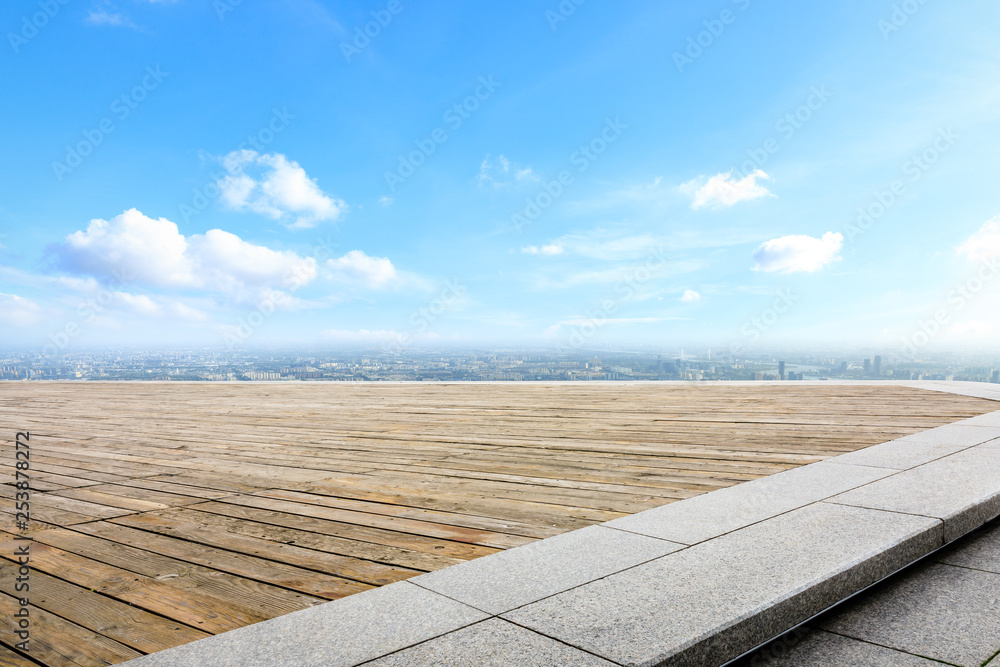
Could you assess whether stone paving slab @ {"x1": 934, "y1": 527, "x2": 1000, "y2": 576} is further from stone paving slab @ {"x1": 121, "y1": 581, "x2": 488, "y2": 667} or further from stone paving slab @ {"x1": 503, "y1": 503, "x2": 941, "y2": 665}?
stone paving slab @ {"x1": 121, "y1": 581, "x2": 488, "y2": 667}

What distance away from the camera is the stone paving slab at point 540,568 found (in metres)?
1.77

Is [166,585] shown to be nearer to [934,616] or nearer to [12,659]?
[12,659]

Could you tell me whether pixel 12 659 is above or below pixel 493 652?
below

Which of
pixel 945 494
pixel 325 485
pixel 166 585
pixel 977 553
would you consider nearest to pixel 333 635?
pixel 166 585

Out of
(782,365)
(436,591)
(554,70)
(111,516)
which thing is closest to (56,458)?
(111,516)

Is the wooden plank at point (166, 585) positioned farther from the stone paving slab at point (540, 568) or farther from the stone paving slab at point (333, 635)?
the stone paving slab at point (540, 568)

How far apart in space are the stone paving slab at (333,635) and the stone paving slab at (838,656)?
862 millimetres

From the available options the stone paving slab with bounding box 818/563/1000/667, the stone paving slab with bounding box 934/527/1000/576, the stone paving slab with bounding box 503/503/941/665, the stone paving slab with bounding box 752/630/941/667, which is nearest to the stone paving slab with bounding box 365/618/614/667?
the stone paving slab with bounding box 503/503/941/665

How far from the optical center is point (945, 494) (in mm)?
2633

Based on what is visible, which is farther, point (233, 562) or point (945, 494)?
point (945, 494)

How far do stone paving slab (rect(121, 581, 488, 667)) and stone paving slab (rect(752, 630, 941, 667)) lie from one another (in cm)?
86

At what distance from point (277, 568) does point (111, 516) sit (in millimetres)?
1414

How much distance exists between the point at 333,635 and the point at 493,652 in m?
0.46

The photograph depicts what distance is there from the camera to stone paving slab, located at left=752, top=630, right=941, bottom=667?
1577mm
